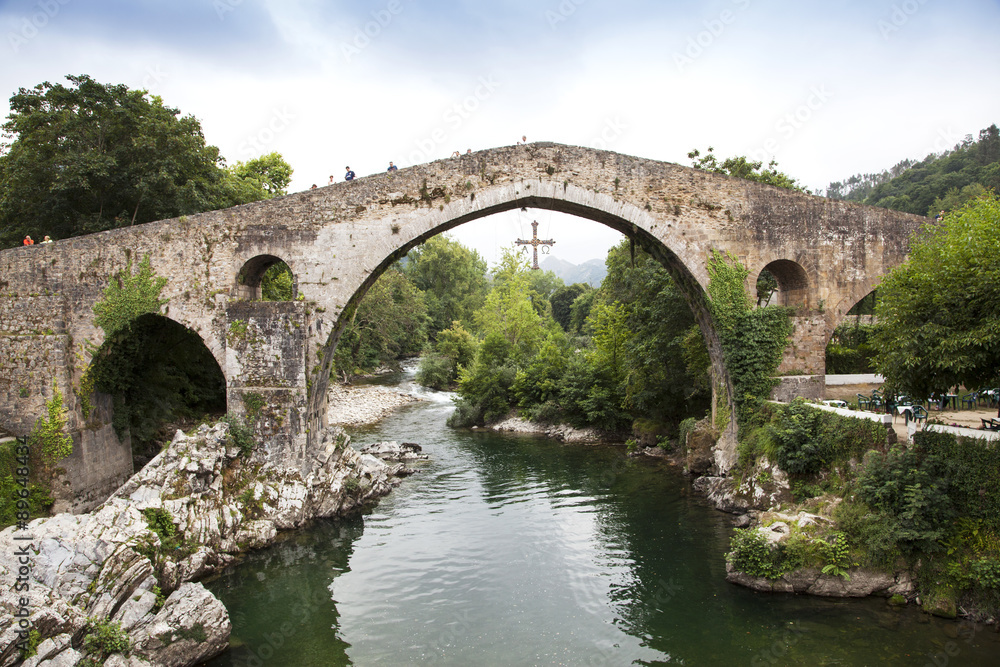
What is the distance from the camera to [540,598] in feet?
29.2

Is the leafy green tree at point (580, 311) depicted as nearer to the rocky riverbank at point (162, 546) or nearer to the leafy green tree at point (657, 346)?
the leafy green tree at point (657, 346)

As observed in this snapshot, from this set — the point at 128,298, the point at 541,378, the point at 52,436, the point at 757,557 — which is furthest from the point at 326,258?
the point at 541,378

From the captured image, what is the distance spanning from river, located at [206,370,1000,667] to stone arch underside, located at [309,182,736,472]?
2.46 meters

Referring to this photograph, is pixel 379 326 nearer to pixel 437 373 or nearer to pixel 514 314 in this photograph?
pixel 437 373

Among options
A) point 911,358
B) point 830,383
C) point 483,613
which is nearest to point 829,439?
point 911,358

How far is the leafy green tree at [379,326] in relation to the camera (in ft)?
104

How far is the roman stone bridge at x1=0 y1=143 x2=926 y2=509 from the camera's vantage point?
472 inches

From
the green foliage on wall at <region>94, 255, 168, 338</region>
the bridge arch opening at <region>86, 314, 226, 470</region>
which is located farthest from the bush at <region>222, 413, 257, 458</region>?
the green foliage on wall at <region>94, 255, 168, 338</region>

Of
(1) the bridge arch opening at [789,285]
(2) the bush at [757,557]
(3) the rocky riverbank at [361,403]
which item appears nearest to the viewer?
(2) the bush at [757,557]

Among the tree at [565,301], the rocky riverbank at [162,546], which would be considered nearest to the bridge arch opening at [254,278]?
the rocky riverbank at [162,546]

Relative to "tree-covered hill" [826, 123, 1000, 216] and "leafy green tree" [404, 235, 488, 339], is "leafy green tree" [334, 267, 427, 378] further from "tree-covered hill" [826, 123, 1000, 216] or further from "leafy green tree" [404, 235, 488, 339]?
"tree-covered hill" [826, 123, 1000, 216]

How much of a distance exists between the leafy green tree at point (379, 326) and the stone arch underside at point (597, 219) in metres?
16.0

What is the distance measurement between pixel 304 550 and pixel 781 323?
10.3 metres

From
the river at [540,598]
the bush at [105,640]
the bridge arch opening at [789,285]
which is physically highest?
the bridge arch opening at [789,285]
